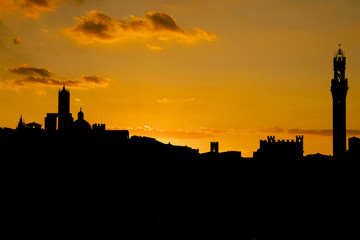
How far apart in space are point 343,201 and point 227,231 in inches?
1182

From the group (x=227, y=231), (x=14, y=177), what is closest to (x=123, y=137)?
(x=14, y=177)

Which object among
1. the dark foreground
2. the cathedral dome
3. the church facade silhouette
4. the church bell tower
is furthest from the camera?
the church bell tower

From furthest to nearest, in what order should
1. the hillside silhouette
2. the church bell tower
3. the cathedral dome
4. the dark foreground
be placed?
the church bell tower < the cathedral dome < the hillside silhouette < the dark foreground

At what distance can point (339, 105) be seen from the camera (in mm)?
109125

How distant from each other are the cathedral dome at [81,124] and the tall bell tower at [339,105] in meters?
45.8

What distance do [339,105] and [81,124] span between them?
158ft

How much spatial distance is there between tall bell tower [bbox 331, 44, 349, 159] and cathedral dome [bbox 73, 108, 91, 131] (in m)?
45.8

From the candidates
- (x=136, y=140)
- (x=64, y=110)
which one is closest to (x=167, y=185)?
(x=136, y=140)

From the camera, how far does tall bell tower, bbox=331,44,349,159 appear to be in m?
107

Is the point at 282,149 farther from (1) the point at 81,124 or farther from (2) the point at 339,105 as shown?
(1) the point at 81,124

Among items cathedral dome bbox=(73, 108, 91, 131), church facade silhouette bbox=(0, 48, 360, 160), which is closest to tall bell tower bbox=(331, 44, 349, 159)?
church facade silhouette bbox=(0, 48, 360, 160)

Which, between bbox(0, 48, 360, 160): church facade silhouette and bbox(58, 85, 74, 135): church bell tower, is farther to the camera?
bbox(58, 85, 74, 135): church bell tower

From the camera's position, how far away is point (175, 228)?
191ft

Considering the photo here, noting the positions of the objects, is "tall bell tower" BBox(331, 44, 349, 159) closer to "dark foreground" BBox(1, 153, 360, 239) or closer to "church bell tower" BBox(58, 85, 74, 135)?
"dark foreground" BBox(1, 153, 360, 239)
